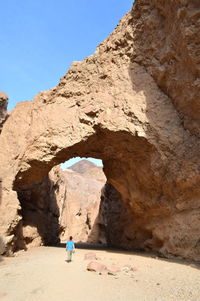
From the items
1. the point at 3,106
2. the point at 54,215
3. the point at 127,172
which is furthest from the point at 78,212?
the point at 127,172

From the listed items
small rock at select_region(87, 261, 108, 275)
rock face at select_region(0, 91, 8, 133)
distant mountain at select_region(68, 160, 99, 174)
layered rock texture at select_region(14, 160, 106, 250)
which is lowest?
small rock at select_region(87, 261, 108, 275)

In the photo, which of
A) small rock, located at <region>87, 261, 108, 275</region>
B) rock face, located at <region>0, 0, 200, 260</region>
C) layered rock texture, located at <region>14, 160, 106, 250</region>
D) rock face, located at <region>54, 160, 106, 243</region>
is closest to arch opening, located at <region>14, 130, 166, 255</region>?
rock face, located at <region>0, 0, 200, 260</region>

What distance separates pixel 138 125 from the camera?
7.50 meters

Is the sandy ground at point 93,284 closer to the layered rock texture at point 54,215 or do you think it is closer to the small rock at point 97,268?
the small rock at point 97,268

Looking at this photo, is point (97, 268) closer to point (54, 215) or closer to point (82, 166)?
point (54, 215)

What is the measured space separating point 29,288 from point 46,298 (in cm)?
58

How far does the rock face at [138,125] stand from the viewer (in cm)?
682

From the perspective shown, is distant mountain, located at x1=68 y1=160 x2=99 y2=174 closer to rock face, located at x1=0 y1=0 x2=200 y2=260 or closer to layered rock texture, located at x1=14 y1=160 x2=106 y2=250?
layered rock texture, located at x1=14 y1=160 x2=106 y2=250

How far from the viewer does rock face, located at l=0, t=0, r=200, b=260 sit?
6820 millimetres

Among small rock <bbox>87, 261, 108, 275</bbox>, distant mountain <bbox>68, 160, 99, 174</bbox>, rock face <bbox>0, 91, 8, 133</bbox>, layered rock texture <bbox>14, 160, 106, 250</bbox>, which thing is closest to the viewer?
small rock <bbox>87, 261, 108, 275</bbox>

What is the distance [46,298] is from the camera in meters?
3.26

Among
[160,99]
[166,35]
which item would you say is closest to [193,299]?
[160,99]

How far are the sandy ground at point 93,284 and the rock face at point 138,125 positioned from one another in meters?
2.08

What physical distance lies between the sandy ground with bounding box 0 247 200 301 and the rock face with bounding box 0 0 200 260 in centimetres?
208
